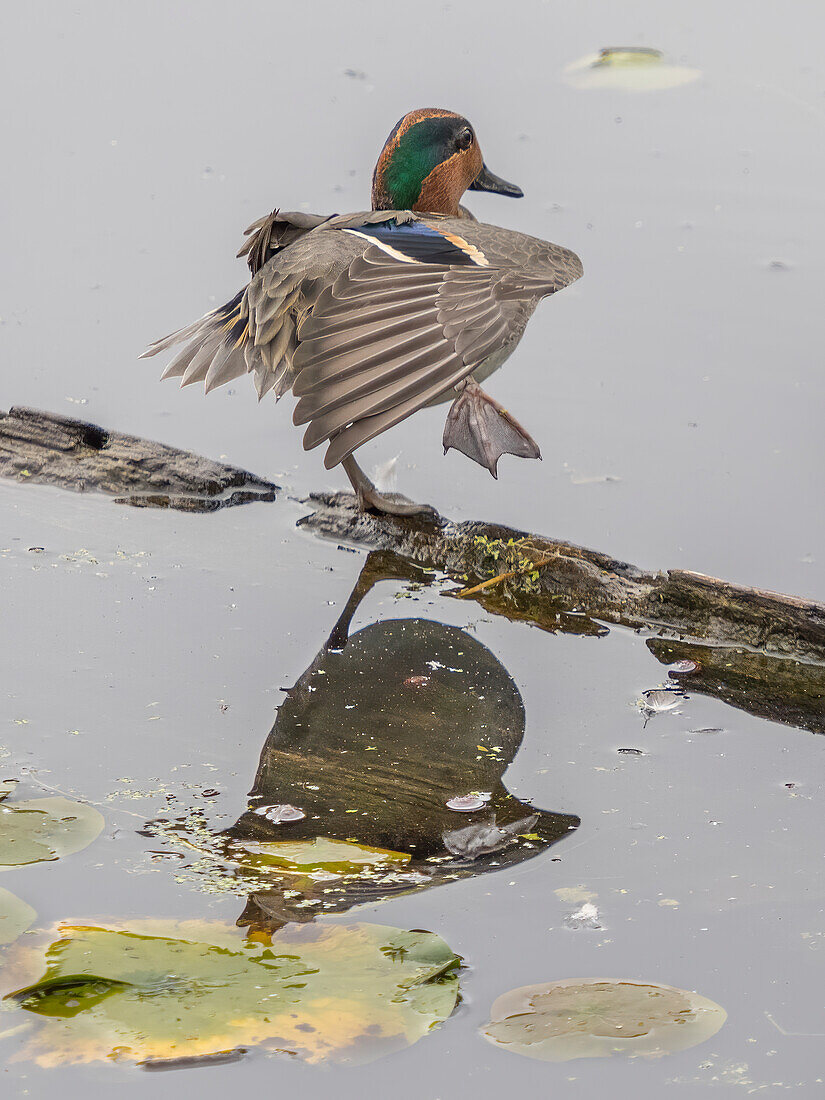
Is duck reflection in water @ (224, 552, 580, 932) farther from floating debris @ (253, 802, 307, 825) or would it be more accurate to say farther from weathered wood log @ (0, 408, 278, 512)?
weathered wood log @ (0, 408, 278, 512)

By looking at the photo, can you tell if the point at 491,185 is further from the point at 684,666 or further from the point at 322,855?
the point at 322,855

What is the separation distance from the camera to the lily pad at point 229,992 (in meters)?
2.29

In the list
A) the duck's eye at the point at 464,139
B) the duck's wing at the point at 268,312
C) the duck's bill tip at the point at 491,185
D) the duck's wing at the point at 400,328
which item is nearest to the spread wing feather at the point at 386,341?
the duck's wing at the point at 400,328

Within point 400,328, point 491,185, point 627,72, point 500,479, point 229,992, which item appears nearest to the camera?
point 229,992

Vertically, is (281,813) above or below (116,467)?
below

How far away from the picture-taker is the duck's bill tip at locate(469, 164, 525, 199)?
5090 millimetres

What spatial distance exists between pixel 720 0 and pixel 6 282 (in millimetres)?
5306

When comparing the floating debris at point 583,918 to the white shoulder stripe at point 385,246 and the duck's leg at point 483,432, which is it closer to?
the duck's leg at point 483,432

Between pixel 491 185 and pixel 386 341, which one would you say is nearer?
pixel 386 341

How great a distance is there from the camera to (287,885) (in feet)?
8.87

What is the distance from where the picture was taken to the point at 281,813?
296 centimetres

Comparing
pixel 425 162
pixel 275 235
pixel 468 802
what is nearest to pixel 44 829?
pixel 468 802

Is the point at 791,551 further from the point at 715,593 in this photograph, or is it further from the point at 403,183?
the point at 403,183

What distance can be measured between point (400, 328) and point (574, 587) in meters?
0.93
